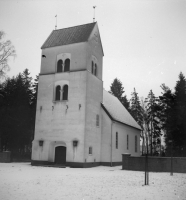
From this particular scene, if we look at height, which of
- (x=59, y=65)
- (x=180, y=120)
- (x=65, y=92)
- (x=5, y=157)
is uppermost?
(x=59, y=65)

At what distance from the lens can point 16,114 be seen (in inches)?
1553

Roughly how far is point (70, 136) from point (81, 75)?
675cm

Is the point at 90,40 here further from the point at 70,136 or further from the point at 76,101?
the point at 70,136

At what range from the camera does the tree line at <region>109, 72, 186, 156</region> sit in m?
35.5

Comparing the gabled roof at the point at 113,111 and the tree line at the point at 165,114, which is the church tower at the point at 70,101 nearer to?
the gabled roof at the point at 113,111

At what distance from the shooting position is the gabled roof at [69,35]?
2792 centimetres

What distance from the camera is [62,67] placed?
28.0 meters

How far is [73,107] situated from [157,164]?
10.3m

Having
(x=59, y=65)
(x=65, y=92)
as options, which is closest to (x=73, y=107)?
(x=65, y=92)

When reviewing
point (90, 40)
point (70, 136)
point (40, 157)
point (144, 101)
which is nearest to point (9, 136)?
point (40, 157)

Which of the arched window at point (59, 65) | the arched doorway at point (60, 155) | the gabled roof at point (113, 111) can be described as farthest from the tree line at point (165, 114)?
the arched window at point (59, 65)

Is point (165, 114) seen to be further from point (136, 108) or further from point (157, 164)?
point (157, 164)

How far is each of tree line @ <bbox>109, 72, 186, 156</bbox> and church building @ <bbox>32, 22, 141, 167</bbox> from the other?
557 cm

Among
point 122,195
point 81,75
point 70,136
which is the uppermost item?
point 81,75
